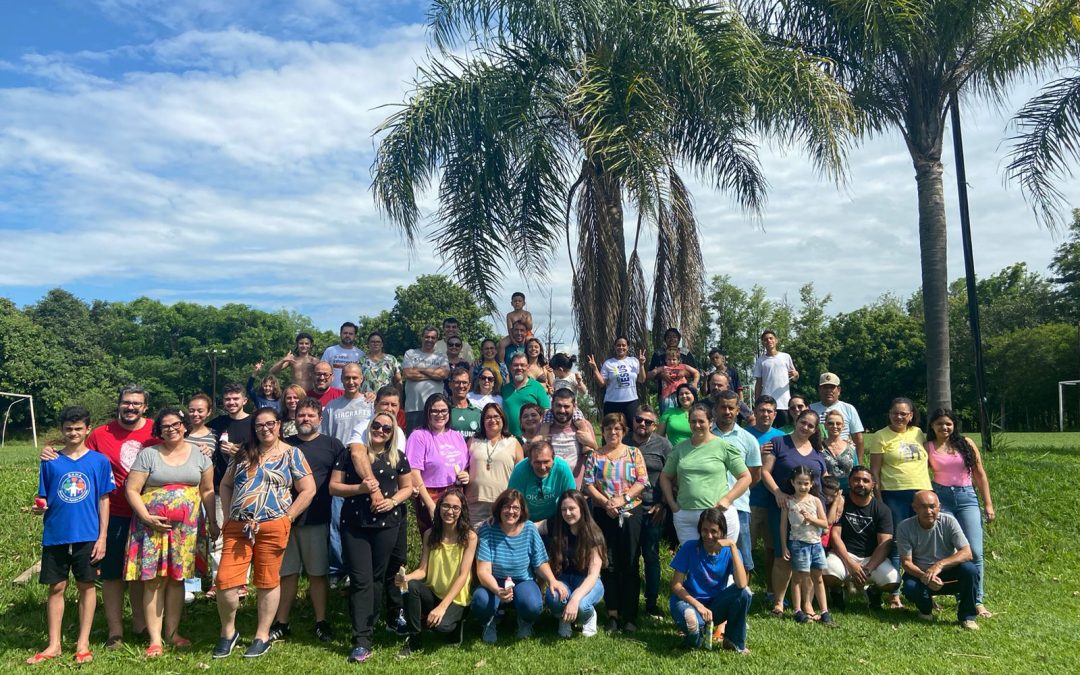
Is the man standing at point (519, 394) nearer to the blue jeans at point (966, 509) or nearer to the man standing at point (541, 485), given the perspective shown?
the man standing at point (541, 485)

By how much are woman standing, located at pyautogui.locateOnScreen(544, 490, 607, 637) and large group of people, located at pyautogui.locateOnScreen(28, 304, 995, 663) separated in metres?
0.02

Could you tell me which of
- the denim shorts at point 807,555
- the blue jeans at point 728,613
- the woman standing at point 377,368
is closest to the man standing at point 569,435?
the blue jeans at point 728,613

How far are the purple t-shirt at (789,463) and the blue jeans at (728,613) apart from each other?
1.24 meters

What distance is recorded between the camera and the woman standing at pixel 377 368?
7.96m

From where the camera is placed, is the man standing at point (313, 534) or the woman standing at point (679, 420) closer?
the man standing at point (313, 534)

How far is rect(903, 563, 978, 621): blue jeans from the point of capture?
19.9 feet

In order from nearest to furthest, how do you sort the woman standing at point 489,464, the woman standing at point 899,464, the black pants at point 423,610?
the black pants at point 423,610 < the woman standing at point 489,464 < the woman standing at point 899,464

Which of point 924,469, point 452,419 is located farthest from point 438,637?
point 924,469

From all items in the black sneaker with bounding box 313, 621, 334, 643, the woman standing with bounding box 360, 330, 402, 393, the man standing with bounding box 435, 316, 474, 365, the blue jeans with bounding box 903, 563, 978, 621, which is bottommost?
the black sneaker with bounding box 313, 621, 334, 643

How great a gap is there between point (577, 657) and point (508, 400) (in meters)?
2.73

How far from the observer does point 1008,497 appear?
9.41 metres

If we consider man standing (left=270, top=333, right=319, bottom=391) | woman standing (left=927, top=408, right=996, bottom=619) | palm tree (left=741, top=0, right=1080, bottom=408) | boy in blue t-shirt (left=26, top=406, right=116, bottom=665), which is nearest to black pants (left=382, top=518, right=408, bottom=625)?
boy in blue t-shirt (left=26, top=406, right=116, bottom=665)

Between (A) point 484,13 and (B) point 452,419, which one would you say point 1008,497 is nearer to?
(B) point 452,419

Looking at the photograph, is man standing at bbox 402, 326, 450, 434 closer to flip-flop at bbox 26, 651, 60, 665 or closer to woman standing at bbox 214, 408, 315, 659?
woman standing at bbox 214, 408, 315, 659
